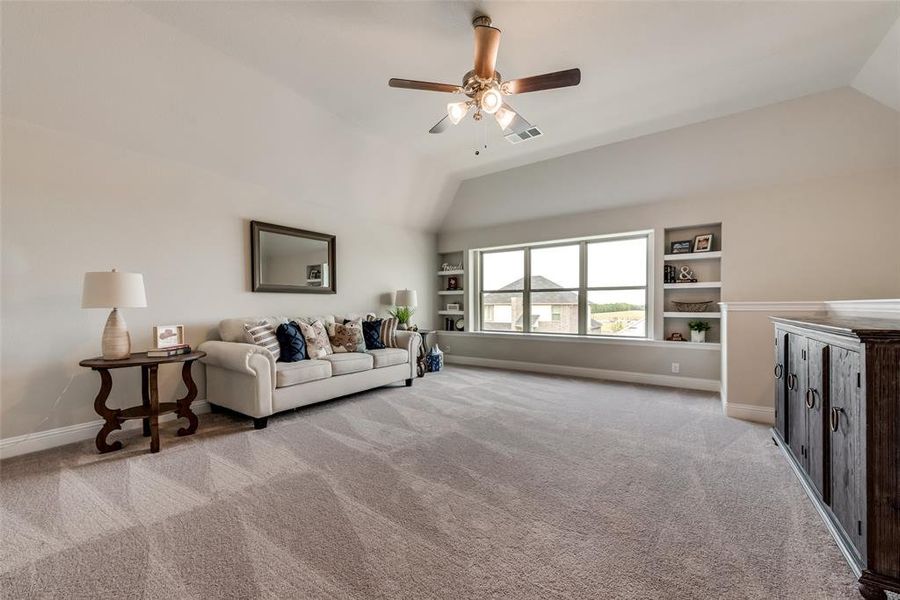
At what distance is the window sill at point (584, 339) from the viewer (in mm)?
4664

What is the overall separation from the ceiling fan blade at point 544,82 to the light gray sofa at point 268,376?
3.00m

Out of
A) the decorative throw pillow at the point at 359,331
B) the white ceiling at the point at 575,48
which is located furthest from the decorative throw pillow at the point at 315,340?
the white ceiling at the point at 575,48

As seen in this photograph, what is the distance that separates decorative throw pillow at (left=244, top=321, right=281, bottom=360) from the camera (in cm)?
365

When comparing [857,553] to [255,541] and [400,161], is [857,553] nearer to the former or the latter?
[255,541]

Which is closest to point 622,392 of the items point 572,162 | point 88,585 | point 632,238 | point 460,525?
point 632,238

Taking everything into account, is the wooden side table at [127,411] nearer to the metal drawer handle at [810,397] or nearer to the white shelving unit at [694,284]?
the metal drawer handle at [810,397]

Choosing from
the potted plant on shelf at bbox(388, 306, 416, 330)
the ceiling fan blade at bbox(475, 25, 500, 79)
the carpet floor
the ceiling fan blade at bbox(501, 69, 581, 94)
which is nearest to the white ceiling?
the ceiling fan blade at bbox(475, 25, 500, 79)

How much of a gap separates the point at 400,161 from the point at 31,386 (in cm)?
435

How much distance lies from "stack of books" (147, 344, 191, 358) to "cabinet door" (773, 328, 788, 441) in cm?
468

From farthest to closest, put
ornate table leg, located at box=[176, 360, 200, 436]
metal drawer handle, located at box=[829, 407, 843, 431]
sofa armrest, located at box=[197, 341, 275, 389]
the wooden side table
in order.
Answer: sofa armrest, located at box=[197, 341, 275, 389] → ornate table leg, located at box=[176, 360, 200, 436] → the wooden side table → metal drawer handle, located at box=[829, 407, 843, 431]

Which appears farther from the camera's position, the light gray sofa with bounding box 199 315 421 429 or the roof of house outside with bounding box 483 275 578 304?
the roof of house outside with bounding box 483 275 578 304

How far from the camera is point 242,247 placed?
13.8 ft

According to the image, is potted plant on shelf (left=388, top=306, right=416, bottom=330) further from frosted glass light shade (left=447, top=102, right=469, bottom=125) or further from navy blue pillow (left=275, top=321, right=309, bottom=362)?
frosted glass light shade (left=447, top=102, right=469, bottom=125)

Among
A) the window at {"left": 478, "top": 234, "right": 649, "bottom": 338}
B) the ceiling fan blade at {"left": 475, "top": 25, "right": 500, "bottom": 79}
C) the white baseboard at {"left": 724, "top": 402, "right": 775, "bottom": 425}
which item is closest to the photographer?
the ceiling fan blade at {"left": 475, "top": 25, "right": 500, "bottom": 79}
